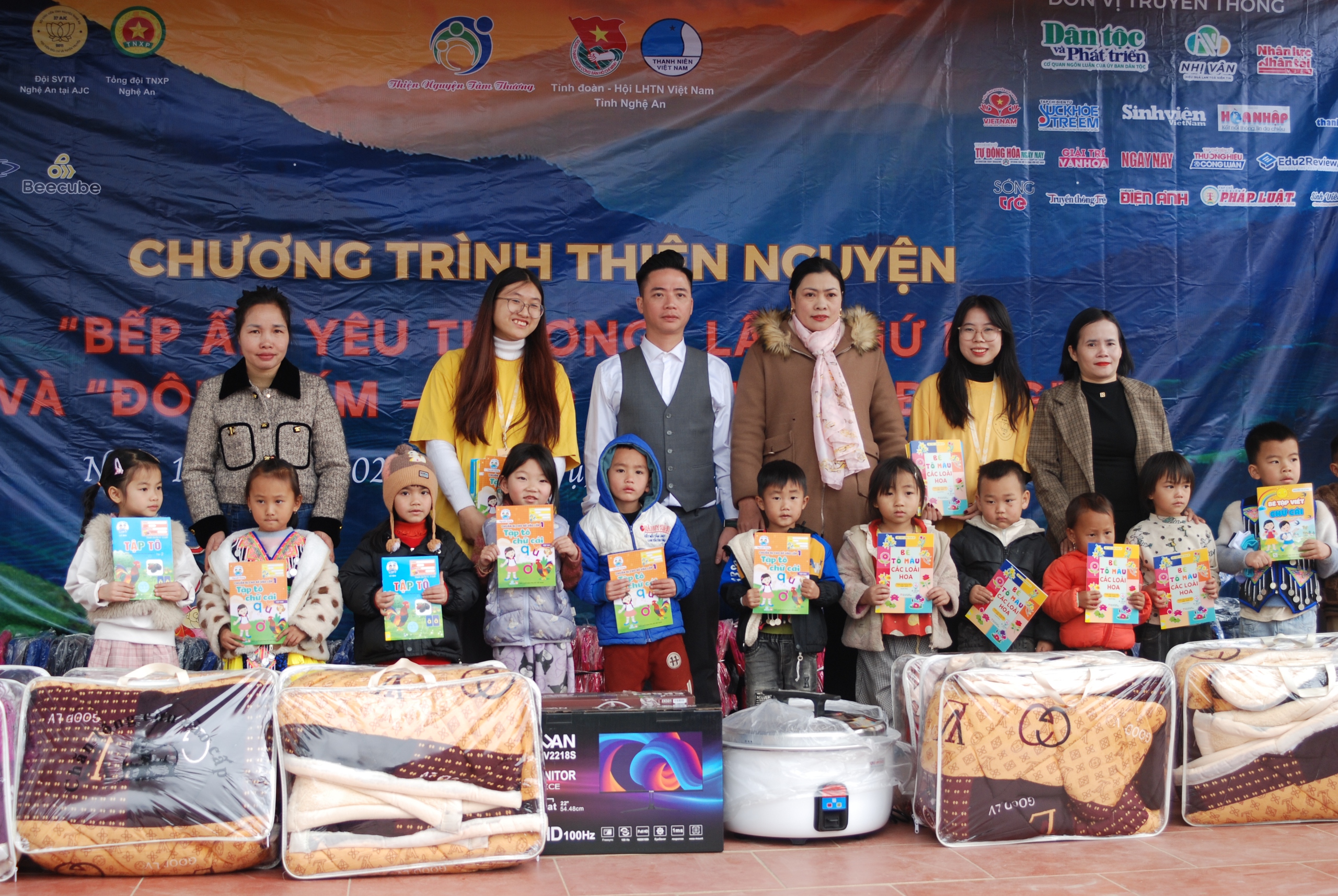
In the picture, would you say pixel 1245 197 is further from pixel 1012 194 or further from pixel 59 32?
pixel 59 32

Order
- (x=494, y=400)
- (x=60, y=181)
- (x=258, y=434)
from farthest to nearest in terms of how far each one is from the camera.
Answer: (x=60, y=181) < (x=494, y=400) < (x=258, y=434)

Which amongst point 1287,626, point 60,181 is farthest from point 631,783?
point 60,181

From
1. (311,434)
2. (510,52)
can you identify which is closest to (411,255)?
(510,52)

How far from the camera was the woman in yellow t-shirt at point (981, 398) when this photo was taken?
446cm

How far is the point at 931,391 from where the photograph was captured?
4590 millimetres

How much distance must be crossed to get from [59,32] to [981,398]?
442cm

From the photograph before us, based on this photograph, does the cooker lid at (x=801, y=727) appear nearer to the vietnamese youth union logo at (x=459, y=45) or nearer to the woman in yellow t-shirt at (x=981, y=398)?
the woman in yellow t-shirt at (x=981, y=398)

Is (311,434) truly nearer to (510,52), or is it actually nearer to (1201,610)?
(510,52)

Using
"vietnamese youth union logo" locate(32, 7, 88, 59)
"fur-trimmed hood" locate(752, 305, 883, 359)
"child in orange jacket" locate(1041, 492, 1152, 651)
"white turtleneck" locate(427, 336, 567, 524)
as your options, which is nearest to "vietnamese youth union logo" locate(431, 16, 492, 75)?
"vietnamese youth union logo" locate(32, 7, 88, 59)

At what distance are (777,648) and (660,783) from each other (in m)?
0.96

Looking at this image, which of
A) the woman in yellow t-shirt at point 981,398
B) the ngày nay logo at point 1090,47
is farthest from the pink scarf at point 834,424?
the ngày nay logo at point 1090,47

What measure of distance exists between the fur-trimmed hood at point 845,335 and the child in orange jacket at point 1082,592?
0.97 m

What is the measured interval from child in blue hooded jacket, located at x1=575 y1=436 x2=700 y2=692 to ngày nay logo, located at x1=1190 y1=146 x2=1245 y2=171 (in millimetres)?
3525

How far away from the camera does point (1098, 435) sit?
4480mm
